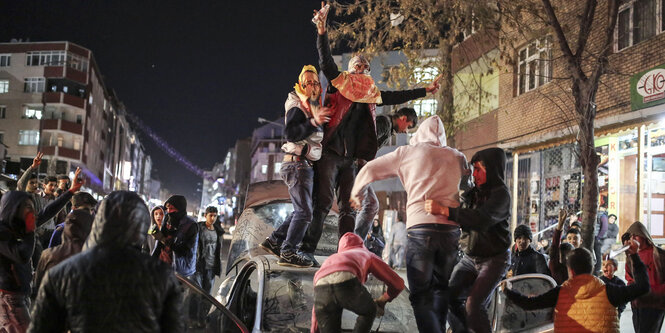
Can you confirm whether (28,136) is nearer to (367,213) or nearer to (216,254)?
(216,254)

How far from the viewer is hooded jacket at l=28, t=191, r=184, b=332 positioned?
2.52m

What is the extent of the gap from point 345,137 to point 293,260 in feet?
4.56

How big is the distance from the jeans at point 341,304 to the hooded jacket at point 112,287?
2014mm

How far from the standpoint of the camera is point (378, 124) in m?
6.59

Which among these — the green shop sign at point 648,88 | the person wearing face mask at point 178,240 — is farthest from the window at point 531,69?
the person wearing face mask at point 178,240

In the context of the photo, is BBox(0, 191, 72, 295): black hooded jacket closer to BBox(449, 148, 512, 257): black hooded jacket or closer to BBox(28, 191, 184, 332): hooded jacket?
BBox(28, 191, 184, 332): hooded jacket

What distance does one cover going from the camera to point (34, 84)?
61.5 m

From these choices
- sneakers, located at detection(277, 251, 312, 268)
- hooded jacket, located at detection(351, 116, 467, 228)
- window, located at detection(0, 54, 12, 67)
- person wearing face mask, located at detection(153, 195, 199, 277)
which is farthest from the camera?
window, located at detection(0, 54, 12, 67)

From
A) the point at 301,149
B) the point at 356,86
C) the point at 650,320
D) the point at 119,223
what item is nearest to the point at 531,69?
the point at 650,320

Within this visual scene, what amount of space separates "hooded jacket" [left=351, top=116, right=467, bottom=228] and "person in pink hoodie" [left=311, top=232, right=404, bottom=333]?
19.9 inches

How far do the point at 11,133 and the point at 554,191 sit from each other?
5932 cm

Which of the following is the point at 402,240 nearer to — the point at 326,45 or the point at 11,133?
the point at 326,45

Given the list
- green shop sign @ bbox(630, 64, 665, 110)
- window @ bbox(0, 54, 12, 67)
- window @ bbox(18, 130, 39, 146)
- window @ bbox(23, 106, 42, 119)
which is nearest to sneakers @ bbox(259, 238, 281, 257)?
green shop sign @ bbox(630, 64, 665, 110)

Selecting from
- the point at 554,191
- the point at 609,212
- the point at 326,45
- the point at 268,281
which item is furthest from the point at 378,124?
the point at 554,191
